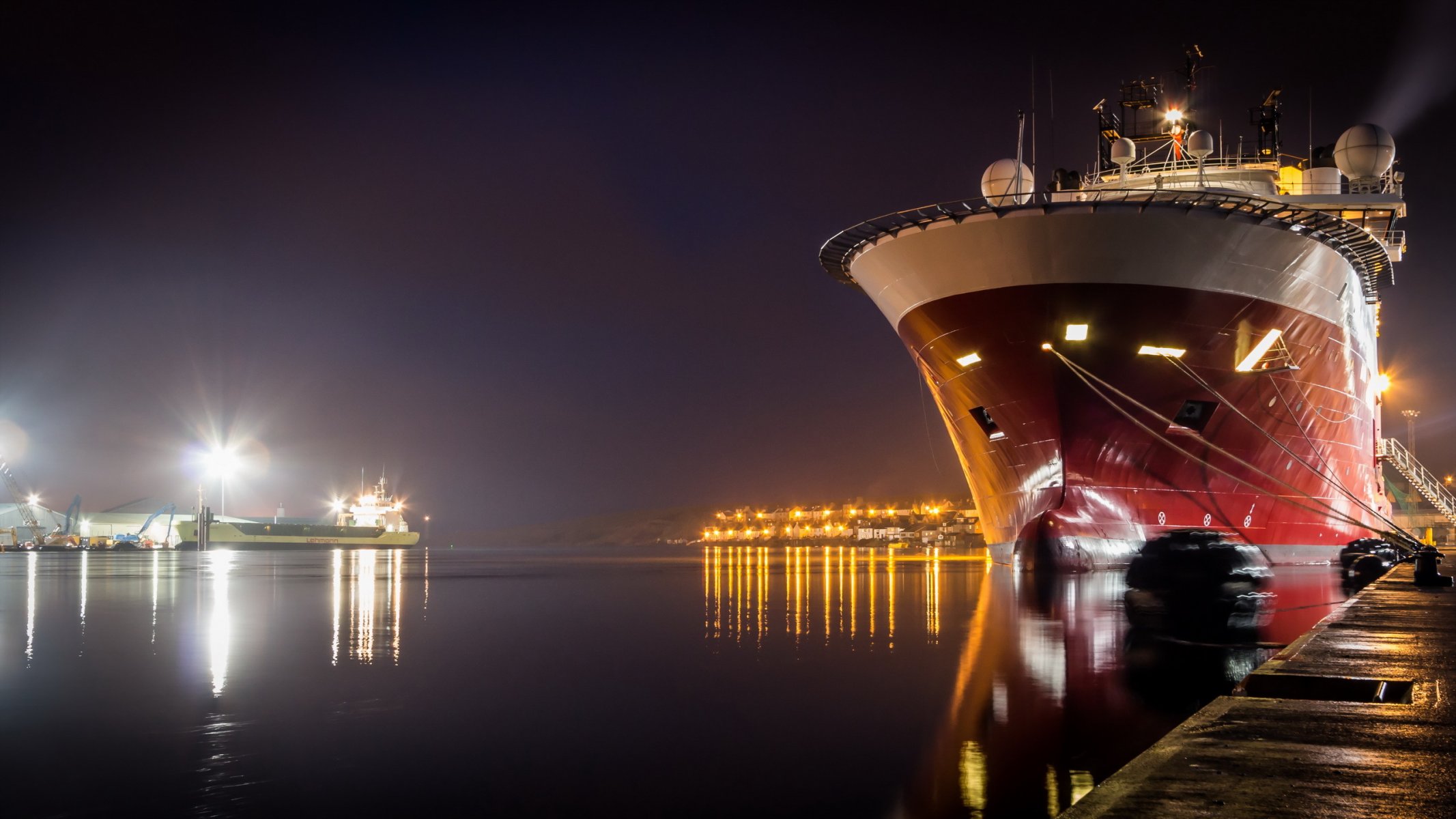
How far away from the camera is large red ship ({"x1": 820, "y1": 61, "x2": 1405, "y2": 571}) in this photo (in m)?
24.5

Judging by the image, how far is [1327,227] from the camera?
25.6m

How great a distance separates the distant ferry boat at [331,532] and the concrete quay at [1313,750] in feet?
486

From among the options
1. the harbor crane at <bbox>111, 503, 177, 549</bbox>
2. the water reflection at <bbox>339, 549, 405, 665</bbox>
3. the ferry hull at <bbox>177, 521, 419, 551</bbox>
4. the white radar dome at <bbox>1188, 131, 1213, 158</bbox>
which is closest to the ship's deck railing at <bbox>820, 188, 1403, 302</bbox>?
the white radar dome at <bbox>1188, 131, 1213, 158</bbox>

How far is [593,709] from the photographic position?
373 inches

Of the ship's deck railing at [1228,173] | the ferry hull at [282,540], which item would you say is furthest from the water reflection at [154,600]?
the ferry hull at [282,540]

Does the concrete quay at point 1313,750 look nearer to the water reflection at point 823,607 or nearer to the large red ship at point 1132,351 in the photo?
the water reflection at point 823,607

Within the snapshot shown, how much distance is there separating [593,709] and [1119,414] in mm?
19556

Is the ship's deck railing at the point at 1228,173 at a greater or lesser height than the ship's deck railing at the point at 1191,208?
greater

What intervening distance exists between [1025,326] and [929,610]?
25.9 ft

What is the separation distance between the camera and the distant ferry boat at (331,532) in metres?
144

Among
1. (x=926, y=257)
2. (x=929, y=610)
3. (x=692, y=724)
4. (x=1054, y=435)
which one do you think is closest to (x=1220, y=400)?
(x=1054, y=435)

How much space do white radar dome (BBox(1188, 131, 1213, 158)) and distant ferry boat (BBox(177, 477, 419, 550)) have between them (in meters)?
132

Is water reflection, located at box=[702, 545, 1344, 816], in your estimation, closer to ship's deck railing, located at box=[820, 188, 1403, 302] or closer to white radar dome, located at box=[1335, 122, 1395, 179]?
ship's deck railing, located at box=[820, 188, 1403, 302]

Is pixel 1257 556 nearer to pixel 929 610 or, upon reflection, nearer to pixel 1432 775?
pixel 929 610
